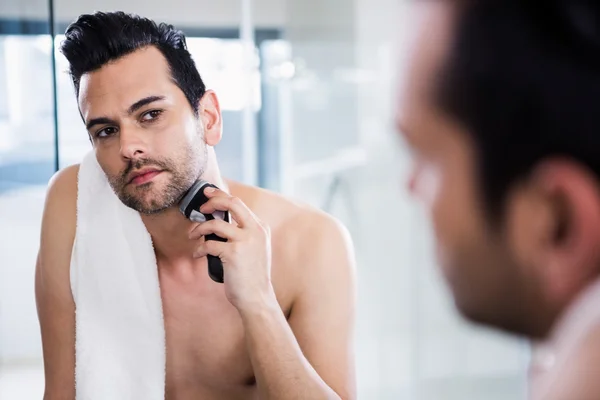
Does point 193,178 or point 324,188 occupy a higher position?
point 193,178

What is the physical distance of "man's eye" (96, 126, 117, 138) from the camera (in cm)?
107

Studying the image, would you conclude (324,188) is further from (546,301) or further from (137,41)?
(546,301)

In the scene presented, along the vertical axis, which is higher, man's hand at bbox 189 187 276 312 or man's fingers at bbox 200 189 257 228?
man's fingers at bbox 200 189 257 228

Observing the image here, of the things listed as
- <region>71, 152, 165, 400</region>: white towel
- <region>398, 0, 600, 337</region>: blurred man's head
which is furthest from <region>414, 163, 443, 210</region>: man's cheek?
<region>71, 152, 165, 400</region>: white towel

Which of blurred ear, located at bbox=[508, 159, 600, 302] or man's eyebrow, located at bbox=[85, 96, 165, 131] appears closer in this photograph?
blurred ear, located at bbox=[508, 159, 600, 302]

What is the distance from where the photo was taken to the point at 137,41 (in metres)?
1.10

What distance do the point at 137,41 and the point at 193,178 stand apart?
244 millimetres

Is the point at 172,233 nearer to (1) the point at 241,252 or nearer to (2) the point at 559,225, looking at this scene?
(1) the point at 241,252

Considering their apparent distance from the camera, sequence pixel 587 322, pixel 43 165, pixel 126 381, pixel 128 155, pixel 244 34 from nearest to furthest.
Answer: pixel 587 322 < pixel 128 155 < pixel 126 381 < pixel 43 165 < pixel 244 34

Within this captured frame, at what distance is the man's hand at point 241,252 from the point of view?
0.94 metres

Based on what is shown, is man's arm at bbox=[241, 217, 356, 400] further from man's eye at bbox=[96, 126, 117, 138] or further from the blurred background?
the blurred background

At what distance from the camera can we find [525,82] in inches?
11.9

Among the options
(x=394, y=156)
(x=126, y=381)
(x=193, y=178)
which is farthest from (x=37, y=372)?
(x=394, y=156)

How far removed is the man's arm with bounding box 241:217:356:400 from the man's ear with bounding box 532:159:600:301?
2.18 ft
